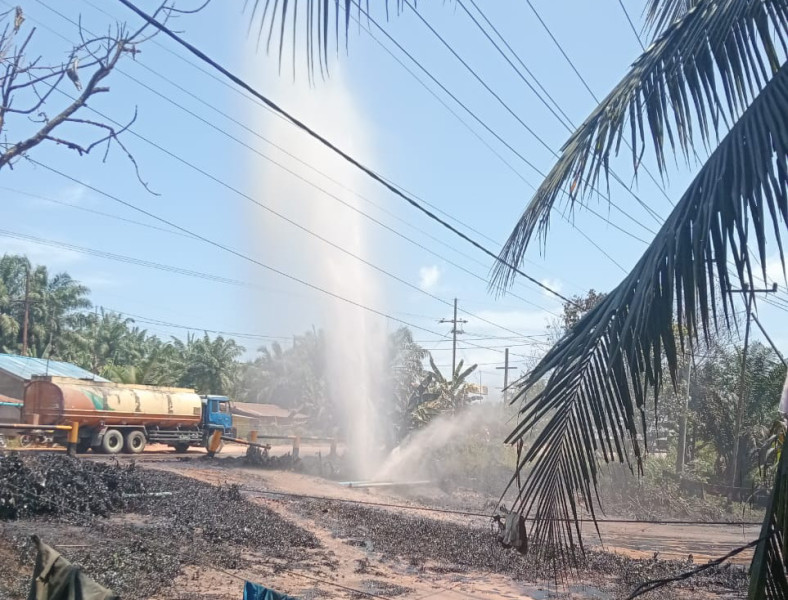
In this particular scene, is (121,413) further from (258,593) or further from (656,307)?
(656,307)

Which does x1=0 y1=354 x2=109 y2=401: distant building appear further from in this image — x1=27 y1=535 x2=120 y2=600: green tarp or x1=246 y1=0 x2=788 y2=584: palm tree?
x1=246 y1=0 x2=788 y2=584: palm tree

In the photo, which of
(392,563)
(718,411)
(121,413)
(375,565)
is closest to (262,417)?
(121,413)

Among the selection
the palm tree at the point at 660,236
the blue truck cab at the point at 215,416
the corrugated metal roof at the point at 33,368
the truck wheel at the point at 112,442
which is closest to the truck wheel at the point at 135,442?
the truck wheel at the point at 112,442

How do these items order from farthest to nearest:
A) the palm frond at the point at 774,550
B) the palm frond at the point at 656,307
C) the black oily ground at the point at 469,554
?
the black oily ground at the point at 469,554 → the palm frond at the point at 656,307 → the palm frond at the point at 774,550

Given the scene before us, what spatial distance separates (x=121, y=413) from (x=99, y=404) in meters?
1.16

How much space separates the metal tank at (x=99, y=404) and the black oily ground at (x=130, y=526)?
1045cm

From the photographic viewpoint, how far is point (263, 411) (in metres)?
59.8

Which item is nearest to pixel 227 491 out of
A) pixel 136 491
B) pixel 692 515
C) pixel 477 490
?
pixel 136 491

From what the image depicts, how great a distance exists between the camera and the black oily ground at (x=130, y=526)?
35.2 ft

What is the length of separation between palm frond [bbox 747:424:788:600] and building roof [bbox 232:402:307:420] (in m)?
53.6

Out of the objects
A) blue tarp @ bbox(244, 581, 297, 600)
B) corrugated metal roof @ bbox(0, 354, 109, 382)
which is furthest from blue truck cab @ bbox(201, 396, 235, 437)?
blue tarp @ bbox(244, 581, 297, 600)

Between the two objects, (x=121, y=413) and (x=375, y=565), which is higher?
(x=121, y=413)

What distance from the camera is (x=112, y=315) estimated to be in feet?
189

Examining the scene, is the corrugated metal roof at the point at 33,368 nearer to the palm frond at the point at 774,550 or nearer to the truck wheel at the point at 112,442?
the truck wheel at the point at 112,442
